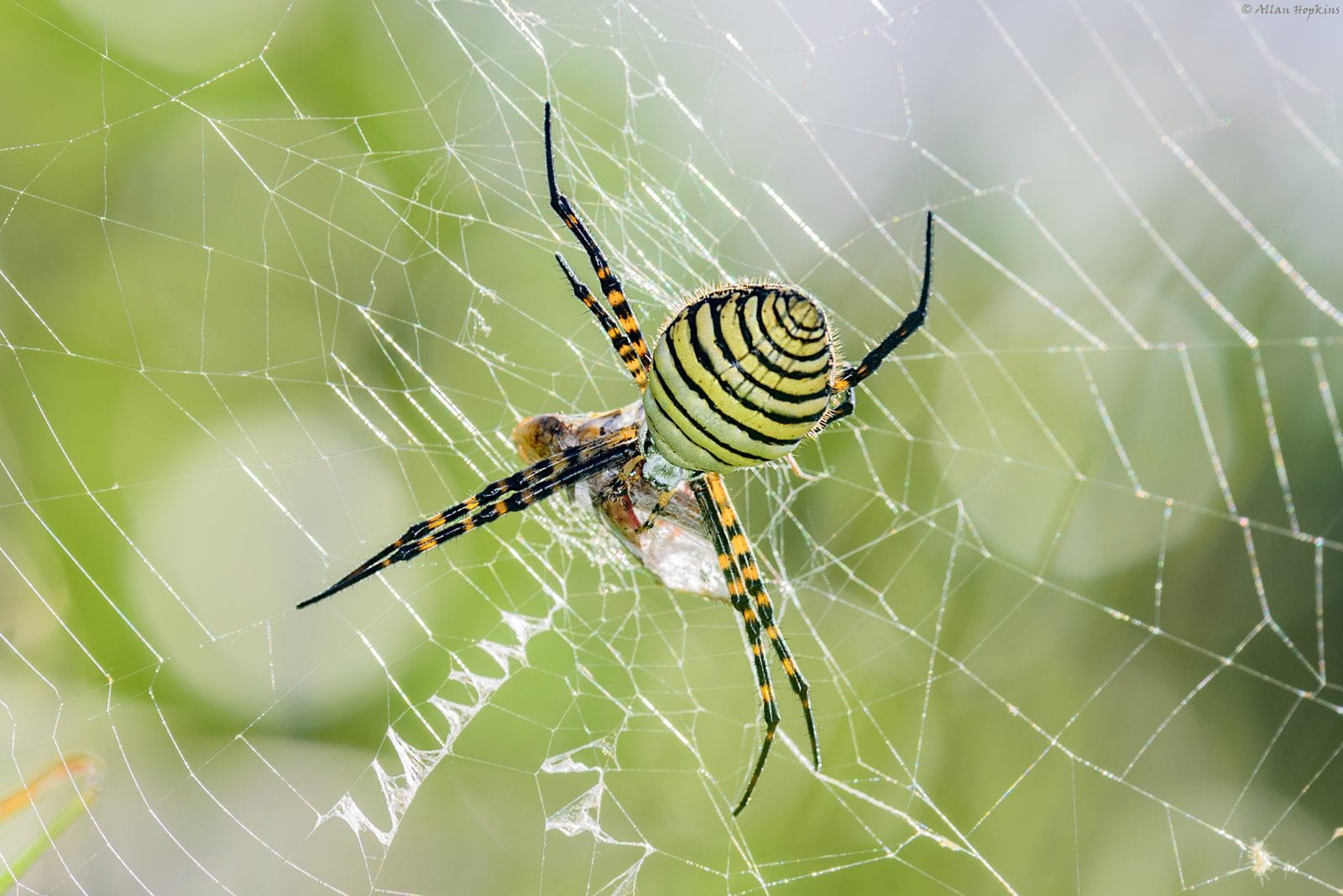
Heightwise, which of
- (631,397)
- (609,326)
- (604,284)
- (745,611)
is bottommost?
(745,611)

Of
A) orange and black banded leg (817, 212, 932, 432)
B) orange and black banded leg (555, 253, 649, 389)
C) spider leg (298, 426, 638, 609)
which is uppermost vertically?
orange and black banded leg (555, 253, 649, 389)

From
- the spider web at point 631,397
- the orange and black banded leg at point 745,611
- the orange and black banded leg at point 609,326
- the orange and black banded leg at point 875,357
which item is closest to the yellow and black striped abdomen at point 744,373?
the orange and black banded leg at point 875,357

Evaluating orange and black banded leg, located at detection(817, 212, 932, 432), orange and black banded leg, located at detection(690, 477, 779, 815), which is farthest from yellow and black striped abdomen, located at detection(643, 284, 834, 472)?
orange and black banded leg, located at detection(690, 477, 779, 815)

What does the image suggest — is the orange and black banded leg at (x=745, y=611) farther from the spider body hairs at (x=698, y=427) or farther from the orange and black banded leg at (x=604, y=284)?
the orange and black banded leg at (x=604, y=284)

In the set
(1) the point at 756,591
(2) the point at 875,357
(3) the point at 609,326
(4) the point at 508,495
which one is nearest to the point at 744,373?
(2) the point at 875,357

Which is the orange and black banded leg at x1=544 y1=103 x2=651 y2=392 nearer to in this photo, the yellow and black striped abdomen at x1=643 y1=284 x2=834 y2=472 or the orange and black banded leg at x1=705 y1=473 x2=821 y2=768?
the yellow and black striped abdomen at x1=643 y1=284 x2=834 y2=472

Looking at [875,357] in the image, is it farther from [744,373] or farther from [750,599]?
[750,599]

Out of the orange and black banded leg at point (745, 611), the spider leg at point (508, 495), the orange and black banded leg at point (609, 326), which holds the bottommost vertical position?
the orange and black banded leg at point (745, 611)

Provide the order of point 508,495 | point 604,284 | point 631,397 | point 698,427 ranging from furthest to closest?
point 631,397 < point 508,495 < point 604,284 < point 698,427
